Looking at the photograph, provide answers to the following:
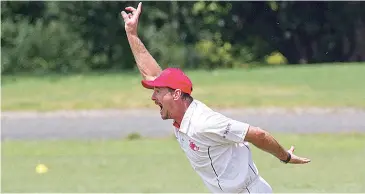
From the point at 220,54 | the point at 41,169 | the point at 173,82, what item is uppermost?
the point at 173,82

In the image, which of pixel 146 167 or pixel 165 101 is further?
pixel 146 167

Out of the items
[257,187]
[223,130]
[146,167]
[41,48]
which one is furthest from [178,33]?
[223,130]

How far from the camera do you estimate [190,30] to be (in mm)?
26906

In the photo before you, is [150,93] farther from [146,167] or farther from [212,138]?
[212,138]

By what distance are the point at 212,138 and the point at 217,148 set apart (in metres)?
0.11

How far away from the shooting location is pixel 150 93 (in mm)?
20016

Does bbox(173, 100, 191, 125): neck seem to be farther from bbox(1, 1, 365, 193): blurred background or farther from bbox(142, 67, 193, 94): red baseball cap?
bbox(1, 1, 365, 193): blurred background

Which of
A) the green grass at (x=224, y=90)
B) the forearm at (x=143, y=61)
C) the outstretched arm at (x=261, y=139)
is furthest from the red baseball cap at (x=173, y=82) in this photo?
the green grass at (x=224, y=90)

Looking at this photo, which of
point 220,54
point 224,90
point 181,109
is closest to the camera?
point 181,109

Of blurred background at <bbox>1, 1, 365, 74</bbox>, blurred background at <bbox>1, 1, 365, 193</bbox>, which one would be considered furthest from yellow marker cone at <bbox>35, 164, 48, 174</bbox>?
blurred background at <bbox>1, 1, 365, 74</bbox>

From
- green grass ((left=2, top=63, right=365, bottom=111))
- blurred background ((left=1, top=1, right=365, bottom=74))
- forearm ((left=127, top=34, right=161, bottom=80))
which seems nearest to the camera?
forearm ((left=127, top=34, right=161, bottom=80))

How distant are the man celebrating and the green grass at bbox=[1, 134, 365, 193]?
3.92 m

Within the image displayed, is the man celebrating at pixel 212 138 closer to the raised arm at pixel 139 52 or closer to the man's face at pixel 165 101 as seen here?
the man's face at pixel 165 101

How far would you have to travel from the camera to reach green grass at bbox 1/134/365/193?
32.0ft
